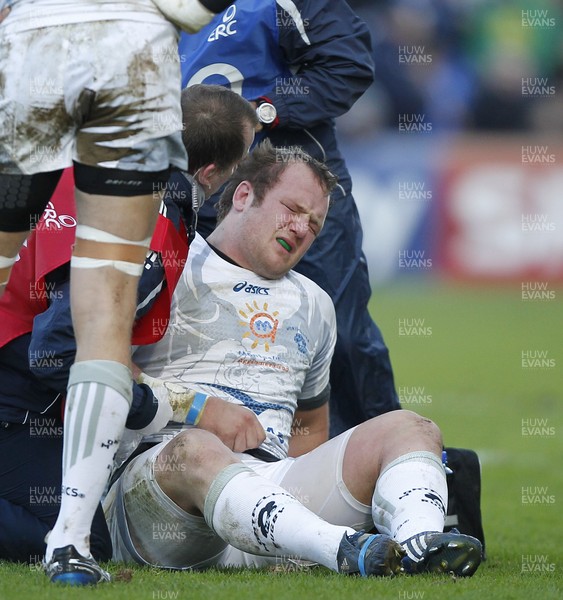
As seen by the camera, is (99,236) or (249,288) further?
(249,288)

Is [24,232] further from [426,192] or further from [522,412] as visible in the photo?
[426,192]

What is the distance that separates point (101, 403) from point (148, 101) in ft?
2.49

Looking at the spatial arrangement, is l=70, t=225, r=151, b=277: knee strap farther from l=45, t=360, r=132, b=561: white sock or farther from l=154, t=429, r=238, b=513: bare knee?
l=154, t=429, r=238, b=513: bare knee

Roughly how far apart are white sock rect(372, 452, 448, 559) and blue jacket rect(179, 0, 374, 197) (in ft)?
6.47

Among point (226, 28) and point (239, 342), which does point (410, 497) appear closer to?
point (239, 342)

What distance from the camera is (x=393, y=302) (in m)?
13.6

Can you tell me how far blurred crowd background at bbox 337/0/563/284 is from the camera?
14.7 m

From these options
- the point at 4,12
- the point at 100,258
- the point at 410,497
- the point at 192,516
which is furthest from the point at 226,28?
the point at 410,497

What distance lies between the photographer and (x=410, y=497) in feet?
10.8

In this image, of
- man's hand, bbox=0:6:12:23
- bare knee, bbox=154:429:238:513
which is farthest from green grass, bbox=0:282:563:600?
man's hand, bbox=0:6:12:23

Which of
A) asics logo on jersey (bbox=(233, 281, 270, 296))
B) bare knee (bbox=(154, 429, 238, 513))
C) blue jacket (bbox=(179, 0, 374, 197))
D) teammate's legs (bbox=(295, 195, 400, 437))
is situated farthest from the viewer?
teammate's legs (bbox=(295, 195, 400, 437))

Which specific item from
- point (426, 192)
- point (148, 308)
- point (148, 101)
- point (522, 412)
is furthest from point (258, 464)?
point (426, 192)

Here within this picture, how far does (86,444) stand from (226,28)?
2.45 metres

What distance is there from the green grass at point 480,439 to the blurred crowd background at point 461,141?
0.55 meters
